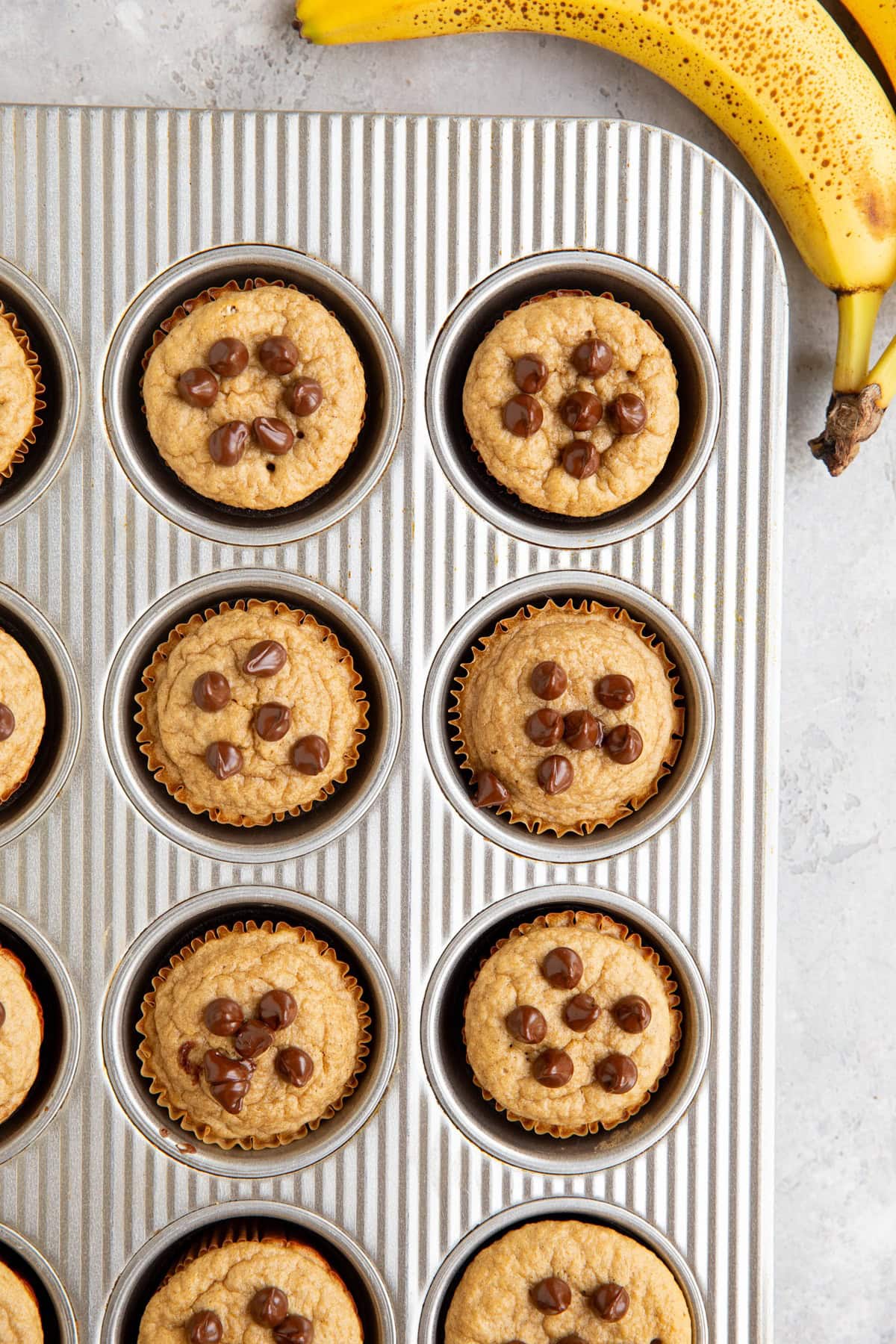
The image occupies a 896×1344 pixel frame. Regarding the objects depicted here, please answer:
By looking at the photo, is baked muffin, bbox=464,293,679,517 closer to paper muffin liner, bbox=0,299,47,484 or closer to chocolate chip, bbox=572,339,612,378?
chocolate chip, bbox=572,339,612,378

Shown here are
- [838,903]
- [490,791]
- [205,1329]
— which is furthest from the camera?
[838,903]

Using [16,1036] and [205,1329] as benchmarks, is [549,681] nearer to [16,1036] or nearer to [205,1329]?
[16,1036]

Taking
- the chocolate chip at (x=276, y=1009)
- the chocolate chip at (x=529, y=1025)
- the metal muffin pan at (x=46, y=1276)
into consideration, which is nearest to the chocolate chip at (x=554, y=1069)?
the chocolate chip at (x=529, y=1025)

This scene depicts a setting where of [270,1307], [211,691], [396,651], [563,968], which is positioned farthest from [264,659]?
[270,1307]

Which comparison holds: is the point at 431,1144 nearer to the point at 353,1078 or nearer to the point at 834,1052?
the point at 353,1078

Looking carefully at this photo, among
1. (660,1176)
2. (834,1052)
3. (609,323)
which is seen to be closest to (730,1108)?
(660,1176)

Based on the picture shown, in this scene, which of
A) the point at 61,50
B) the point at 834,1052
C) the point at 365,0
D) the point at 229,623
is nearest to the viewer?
the point at 229,623

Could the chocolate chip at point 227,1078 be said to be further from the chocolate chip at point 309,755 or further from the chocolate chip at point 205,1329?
the chocolate chip at point 309,755
